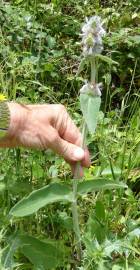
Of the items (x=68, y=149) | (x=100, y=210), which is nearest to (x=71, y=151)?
(x=68, y=149)

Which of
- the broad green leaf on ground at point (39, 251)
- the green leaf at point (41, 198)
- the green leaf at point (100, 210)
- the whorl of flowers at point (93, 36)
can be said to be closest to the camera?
the whorl of flowers at point (93, 36)

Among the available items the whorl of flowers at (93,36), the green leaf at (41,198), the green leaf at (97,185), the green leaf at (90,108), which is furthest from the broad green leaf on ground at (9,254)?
the whorl of flowers at (93,36)

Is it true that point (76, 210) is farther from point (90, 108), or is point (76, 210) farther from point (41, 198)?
point (90, 108)

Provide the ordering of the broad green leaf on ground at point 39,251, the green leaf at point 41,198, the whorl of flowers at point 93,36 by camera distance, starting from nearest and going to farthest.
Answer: the whorl of flowers at point 93,36 → the green leaf at point 41,198 → the broad green leaf on ground at point 39,251

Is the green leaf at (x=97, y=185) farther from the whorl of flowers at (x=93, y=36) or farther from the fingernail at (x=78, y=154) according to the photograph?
the whorl of flowers at (x=93, y=36)

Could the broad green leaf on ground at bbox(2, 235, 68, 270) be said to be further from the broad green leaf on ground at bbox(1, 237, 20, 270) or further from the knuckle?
the knuckle
